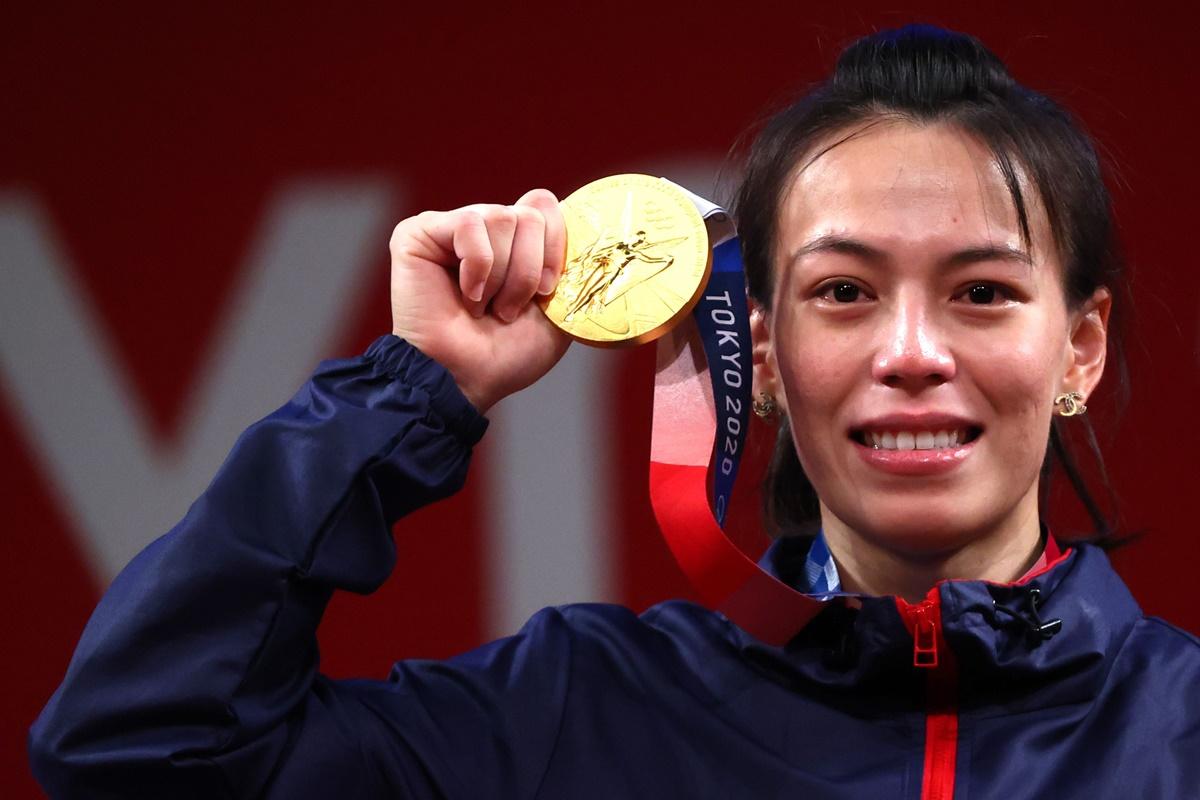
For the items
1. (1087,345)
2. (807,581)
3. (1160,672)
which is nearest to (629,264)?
(807,581)

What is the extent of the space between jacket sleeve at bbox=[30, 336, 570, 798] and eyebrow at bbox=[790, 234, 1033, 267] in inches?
15.5

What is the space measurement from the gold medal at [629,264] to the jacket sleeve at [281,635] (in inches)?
5.9

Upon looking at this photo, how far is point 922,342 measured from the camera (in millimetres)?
1718

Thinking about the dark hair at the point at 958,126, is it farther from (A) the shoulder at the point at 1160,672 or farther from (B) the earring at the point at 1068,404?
(A) the shoulder at the point at 1160,672

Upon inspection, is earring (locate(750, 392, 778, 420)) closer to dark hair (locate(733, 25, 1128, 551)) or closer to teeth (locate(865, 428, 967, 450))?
dark hair (locate(733, 25, 1128, 551))

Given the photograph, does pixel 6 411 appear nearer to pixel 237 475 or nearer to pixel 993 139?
pixel 237 475

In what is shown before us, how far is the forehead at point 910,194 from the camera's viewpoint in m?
1.75

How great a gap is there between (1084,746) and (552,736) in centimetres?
50

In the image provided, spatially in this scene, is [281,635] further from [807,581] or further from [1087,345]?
[1087,345]

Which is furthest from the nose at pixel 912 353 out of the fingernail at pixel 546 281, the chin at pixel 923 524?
the fingernail at pixel 546 281

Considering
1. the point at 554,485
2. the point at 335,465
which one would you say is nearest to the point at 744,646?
the point at 335,465

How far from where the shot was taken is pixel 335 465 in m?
1.62

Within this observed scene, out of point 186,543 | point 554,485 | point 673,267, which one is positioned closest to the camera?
point 186,543

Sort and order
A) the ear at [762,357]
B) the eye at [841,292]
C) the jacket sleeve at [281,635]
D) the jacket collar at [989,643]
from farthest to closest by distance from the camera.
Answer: the ear at [762,357] → the eye at [841,292] → the jacket collar at [989,643] → the jacket sleeve at [281,635]
